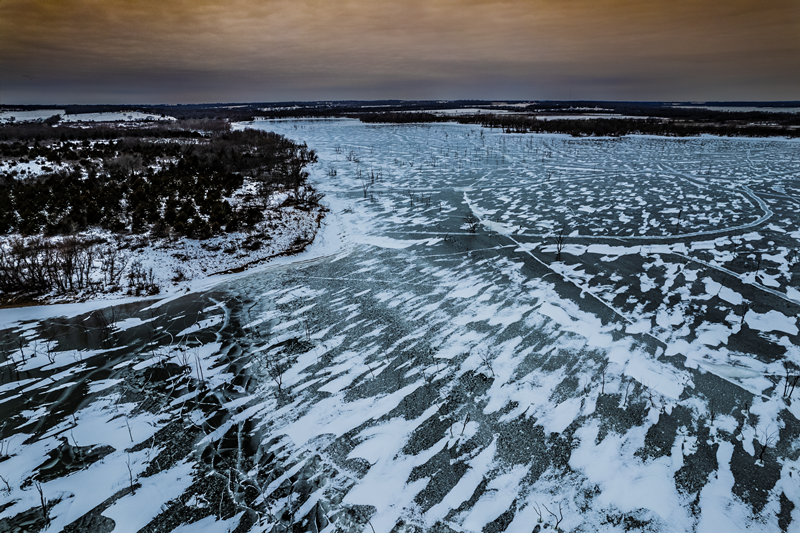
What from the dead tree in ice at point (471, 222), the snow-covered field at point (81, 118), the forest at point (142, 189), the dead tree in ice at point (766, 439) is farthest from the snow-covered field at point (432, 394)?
the snow-covered field at point (81, 118)

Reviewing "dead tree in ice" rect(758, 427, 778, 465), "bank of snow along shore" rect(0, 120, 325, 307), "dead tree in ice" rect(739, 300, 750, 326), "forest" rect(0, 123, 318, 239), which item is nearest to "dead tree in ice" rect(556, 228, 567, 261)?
"dead tree in ice" rect(739, 300, 750, 326)

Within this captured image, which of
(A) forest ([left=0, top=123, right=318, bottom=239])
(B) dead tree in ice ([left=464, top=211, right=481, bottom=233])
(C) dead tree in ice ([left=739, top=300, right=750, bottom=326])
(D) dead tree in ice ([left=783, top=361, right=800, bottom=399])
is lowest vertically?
(D) dead tree in ice ([left=783, top=361, right=800, bottom=399])

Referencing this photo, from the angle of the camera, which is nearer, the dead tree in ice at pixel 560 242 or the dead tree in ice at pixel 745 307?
the dead tree in ice at pixel 745 307

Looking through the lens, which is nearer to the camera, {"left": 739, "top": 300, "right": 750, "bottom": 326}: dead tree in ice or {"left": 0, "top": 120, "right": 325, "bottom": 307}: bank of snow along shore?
{"left": 739, "top": 300, "right": 750, "bottom": 326}: dead tree in ice

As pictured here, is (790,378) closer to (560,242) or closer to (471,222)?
(560,242)

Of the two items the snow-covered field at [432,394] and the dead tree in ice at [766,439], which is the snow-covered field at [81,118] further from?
the dead tree in ice at [766,439]

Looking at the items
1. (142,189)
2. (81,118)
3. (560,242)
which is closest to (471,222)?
(560,242)

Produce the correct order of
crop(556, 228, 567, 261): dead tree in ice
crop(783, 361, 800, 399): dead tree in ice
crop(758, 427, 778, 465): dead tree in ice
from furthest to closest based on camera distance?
crop(556, 228, 567, 261): dead tree in ice < crop(783, 361, 800, 399): dead tree in ice < crop(758, 427, 778, 465): dead tree in ice

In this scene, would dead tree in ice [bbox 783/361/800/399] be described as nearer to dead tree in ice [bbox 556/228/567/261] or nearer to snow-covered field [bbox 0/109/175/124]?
dead tree in ice [bbox 556/228/567/261]
